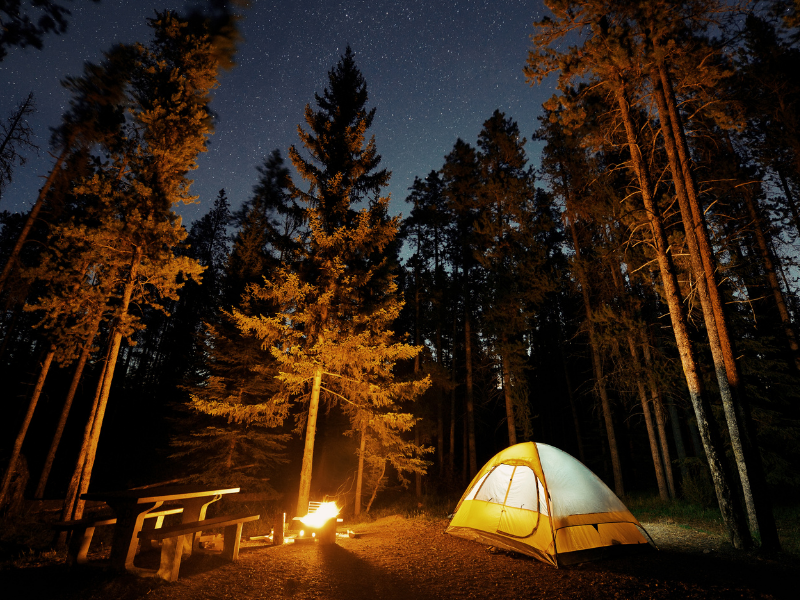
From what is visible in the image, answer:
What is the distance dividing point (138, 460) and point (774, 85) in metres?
34.4

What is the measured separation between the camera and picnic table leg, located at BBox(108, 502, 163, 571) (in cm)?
552

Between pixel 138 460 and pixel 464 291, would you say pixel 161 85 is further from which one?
pixel 138 460

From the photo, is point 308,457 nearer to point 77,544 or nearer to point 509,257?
point 77,544

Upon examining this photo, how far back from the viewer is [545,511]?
22.5 feet

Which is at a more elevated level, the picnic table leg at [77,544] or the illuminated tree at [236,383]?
the illuminated tree at [236,383]

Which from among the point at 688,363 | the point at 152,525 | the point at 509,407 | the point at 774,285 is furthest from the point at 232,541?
the point at 774,285

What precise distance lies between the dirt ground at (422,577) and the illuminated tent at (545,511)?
269mm

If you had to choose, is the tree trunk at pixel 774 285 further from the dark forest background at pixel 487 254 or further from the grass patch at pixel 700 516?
the grass patch at pixel 700 516

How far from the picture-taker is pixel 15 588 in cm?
480

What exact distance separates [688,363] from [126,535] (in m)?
11.0

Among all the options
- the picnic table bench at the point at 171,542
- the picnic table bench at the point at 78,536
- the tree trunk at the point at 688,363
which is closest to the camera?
the picnic table bench at the point at 171,542

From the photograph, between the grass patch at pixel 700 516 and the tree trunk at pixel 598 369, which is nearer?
the grass patch at pixel 700 516

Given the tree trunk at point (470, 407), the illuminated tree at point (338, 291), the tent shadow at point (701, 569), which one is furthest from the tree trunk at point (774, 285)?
the illuminated tree at point (338, 291)

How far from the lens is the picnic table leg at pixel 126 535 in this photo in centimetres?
552
